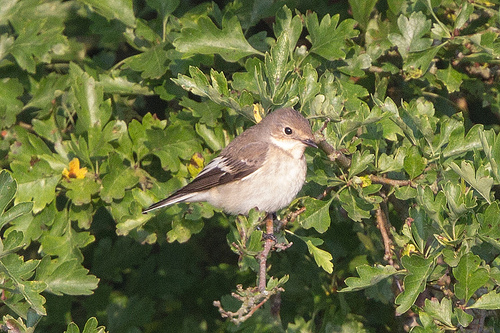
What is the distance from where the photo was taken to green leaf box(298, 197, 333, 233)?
3.95m

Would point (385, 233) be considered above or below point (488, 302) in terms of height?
below

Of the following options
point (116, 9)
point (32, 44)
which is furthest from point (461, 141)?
point (32, 44)

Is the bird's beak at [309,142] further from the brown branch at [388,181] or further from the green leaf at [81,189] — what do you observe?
the green leaf at [81,189]

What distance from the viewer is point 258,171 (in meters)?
4.80

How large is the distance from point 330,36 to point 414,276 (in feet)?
5.95

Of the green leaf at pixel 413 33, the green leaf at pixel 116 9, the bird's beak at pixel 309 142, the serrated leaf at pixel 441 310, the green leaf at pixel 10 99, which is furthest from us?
the green leaf at pixel 10 99

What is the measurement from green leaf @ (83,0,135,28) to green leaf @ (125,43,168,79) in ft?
1.01

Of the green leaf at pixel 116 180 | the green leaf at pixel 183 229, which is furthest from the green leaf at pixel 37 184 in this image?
the green leaf at pixel 183 229

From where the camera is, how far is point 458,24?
4.26 meters

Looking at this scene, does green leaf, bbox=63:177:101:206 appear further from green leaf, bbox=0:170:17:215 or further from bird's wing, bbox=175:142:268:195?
green leaf, bbox=0:170:17:215

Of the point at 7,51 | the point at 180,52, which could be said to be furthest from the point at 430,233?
the point at 7,51

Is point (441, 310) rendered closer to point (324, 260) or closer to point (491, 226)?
point (491, 226)

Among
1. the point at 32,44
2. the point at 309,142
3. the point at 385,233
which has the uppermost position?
the point at 32,44

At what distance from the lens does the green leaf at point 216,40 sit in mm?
4430
